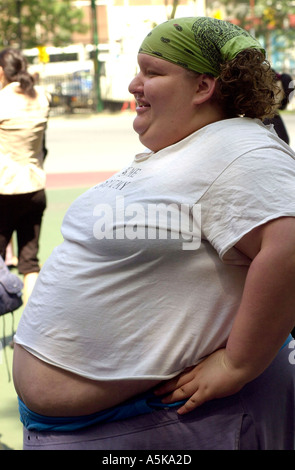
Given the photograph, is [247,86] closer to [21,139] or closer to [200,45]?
[200,45]

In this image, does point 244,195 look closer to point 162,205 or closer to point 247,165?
point 247,165

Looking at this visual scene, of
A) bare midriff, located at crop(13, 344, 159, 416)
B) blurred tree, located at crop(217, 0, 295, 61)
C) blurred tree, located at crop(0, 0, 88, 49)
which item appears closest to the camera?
bare midriff, located at crop(13, 344, 159, 416)

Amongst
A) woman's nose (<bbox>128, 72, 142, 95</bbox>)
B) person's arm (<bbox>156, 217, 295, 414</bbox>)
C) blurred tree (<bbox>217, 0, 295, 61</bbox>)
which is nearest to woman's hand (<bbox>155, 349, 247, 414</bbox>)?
person's arm (<bbox>156, 217, 295, 414</bbox>)

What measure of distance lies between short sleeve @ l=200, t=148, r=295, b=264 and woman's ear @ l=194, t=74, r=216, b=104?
209 mm

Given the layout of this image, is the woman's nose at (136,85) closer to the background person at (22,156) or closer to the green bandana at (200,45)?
the green bandana at (200,45)

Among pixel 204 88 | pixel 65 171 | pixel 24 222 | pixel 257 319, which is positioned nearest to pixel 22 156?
pixel 24 222

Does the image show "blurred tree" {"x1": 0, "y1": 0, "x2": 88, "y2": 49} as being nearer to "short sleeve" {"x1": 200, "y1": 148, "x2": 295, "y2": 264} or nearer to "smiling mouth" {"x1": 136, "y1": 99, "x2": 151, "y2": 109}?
"smiling mouth" {"x1": 136, "y1": 99, "x2": 151, "y2": 109}

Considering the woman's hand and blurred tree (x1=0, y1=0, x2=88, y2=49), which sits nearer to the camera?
the woman's hand

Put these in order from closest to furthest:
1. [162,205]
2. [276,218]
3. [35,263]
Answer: [276,218]
[162,205]
[35,263]

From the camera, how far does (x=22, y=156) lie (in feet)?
16.9

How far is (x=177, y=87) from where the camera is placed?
1.80 m

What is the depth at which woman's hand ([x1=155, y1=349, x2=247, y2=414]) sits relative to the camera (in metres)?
1.69
